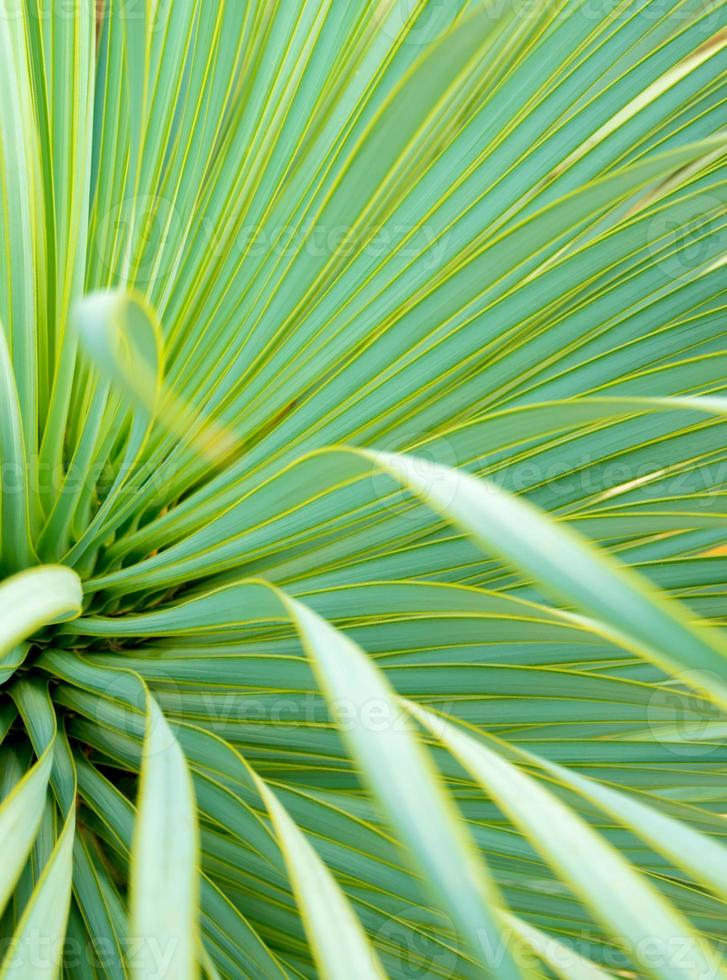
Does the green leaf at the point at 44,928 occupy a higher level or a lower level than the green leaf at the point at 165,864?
lower

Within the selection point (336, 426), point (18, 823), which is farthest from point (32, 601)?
point (336, 426)

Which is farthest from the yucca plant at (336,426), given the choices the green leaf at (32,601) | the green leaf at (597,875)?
the green leaf at (597,875)

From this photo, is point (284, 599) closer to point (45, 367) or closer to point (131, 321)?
point (131, 321)

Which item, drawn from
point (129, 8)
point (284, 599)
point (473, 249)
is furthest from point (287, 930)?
A: point (129, 8)

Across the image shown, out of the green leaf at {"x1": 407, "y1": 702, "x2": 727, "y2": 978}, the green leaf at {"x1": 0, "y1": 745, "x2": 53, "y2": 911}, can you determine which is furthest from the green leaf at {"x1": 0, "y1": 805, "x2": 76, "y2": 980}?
the green leaf at {"x1": 407, "y1": 702, "x2": 727, "y2": 978}

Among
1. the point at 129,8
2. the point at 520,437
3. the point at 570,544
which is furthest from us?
the point at 129,8

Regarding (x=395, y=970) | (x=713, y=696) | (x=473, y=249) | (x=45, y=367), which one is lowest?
(x=395, y=970)

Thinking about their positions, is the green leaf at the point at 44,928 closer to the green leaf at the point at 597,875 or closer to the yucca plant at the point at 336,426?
the yucca plant at the point at 336,426

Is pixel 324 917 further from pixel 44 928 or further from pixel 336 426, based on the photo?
pixel 336 426
